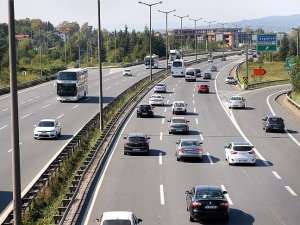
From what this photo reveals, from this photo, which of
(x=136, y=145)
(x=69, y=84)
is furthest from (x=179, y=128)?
(x=69, y=84)

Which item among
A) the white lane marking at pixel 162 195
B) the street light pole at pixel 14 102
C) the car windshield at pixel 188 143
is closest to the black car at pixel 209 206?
the white lane marking at pixel 162 195

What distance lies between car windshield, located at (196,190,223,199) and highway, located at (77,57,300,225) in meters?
1.07

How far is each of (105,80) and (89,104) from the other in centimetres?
3785

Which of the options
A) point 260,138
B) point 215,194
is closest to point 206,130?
point 260,138

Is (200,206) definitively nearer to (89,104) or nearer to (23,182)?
(23,182)

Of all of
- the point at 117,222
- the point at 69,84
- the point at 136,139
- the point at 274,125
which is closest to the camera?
the point at 117,222

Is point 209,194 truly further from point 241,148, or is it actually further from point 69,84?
point 69,84

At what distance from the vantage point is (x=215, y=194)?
71.6 ft

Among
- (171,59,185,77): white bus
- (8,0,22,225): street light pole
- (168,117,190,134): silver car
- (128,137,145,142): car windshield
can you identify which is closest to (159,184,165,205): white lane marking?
(128,137,145,142): car windshield

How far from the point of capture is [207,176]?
3069cm

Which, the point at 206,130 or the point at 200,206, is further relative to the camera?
the point at 206,130

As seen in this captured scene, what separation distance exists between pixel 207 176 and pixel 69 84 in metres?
38.2

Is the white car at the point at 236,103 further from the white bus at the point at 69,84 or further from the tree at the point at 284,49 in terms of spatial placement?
the tree at the point at 284,49

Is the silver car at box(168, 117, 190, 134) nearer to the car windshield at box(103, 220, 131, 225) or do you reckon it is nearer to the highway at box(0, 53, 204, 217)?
the highway at box(0, 53, 204, 217)
